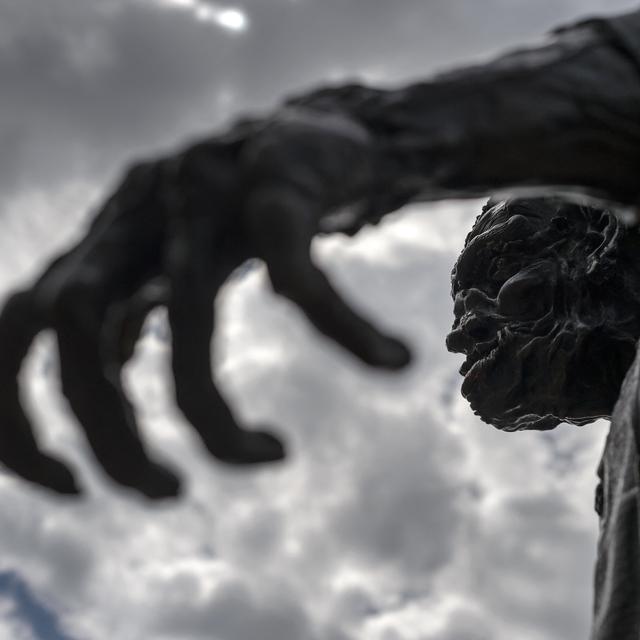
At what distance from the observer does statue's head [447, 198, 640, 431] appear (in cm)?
385

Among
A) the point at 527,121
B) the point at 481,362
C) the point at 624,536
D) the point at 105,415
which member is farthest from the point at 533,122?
the point at 481,362

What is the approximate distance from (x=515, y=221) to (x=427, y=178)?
6.85 feet

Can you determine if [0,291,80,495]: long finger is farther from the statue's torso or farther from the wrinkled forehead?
the wrinkled forehead

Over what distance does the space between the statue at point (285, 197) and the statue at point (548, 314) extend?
62.6 inches

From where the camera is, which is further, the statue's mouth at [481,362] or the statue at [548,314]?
the statue's mouth at [481,362]

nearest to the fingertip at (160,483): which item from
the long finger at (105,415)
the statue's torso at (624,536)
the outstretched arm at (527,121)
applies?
the long finger at (105,415)

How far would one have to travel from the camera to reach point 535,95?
2.15 m

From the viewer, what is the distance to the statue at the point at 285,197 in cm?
162

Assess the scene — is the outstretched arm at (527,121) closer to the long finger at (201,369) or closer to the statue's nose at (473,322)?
the long finger at (201,369)

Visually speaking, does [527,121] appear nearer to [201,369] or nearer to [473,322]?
[201,369]

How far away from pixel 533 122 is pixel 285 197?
2.28 feet

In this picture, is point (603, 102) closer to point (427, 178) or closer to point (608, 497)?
point (427, 178)

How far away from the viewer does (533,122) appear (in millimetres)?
2131

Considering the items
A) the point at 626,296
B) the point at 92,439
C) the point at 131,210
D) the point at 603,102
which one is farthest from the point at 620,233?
the point at 92,439
